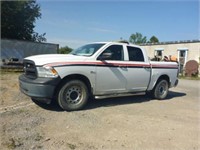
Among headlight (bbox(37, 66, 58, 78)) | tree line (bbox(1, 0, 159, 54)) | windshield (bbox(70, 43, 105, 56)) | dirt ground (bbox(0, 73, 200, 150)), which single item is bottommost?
dirt ground (bbox(0, 73, 200, 150))

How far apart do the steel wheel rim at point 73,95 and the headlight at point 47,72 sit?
0.59 meters

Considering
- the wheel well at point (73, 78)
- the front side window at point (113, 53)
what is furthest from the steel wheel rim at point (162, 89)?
the wheel well at point (73, 78)

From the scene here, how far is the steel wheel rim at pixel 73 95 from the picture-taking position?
5.73 metres

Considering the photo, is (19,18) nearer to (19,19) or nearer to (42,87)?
(19,19)

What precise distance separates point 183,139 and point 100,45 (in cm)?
338

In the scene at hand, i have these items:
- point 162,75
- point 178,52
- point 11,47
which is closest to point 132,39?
point 178,52

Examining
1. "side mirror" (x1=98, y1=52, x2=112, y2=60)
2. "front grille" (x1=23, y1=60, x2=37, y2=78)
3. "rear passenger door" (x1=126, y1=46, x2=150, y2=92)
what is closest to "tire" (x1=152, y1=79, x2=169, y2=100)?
"rear passenger door" (x1=126, y1=46, x2=150, y2=92)

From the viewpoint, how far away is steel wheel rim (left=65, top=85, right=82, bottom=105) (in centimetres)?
573

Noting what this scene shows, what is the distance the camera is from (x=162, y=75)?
8164mm

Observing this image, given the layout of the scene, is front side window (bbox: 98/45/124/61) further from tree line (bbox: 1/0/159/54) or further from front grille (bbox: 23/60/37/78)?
tree line (bbox: 1/0/159/54)

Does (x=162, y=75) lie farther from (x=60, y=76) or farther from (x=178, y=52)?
(x=178, y=52)

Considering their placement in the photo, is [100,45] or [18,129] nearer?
[18,129]

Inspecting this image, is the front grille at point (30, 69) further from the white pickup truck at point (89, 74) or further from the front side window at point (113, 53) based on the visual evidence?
the front side window at point (113, 53)

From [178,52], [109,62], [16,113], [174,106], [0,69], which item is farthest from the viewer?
[178,52]
